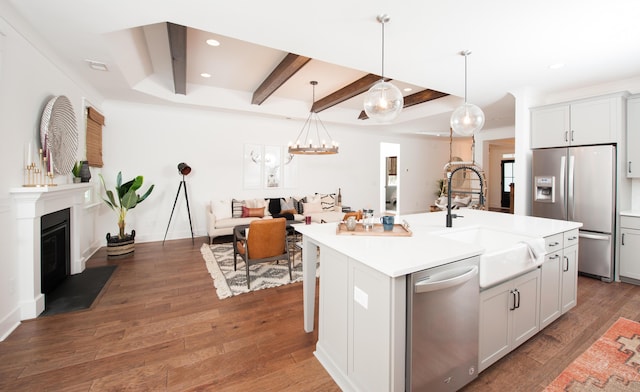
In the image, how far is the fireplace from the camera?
2.95m

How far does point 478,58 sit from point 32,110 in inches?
190

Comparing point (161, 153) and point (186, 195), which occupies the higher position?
point (161, 153)

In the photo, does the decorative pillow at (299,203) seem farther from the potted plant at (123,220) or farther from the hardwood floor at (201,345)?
the hardwood floor at (201,345)

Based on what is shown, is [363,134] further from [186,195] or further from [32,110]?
[32,110]

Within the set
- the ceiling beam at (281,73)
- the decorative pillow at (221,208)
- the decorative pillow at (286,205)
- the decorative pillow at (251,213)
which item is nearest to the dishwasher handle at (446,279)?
the ceiling beam at (281,73)

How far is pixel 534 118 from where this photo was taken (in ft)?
13.8

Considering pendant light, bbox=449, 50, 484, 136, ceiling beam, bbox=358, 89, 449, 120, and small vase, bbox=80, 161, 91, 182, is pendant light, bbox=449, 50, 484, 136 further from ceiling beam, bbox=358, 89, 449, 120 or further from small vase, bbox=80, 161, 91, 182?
small vase, bbox=80, 161, 91, 182

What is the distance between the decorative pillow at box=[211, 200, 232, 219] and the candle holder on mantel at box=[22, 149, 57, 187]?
2.78 metres

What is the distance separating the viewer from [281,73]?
4051mm

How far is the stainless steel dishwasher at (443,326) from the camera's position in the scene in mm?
1410

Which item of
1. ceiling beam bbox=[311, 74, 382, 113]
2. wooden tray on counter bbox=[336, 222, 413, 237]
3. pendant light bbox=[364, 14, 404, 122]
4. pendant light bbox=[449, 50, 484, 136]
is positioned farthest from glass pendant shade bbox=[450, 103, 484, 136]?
ceiling beam bbox=[311, 74, 382, 113]

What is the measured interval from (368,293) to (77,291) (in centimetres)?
350

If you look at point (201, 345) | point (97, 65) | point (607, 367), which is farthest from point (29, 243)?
point (607, 367)

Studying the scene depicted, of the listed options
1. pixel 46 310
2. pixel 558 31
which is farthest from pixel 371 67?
pixel 46 310
